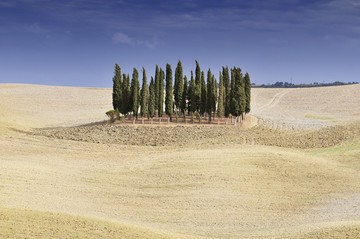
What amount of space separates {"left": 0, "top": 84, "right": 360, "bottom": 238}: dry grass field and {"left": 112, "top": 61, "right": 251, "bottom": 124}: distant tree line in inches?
291

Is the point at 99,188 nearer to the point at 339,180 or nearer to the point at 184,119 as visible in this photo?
the point at 339,180

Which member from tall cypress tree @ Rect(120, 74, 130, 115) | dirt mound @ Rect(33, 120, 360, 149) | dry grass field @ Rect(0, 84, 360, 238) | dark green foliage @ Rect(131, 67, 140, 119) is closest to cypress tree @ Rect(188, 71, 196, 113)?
dirt mound @ Rect(33, 120, 360, 149)

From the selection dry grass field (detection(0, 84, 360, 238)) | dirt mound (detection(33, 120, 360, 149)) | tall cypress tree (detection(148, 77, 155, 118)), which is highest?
tall cypress tree (detection(148, 77, 155, 118))

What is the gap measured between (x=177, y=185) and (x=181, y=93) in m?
36.6

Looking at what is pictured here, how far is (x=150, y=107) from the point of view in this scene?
184 ft

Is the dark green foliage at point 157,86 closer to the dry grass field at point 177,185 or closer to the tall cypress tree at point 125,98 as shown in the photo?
the tall cypress tree at point 125,98

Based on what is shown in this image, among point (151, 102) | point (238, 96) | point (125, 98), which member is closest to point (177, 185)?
point (151, 102)

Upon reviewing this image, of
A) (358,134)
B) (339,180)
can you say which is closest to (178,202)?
(339,180)

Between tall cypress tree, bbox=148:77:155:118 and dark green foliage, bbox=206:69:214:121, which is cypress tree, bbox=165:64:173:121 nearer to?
tall cypress tree, bbox=148:77:155:118

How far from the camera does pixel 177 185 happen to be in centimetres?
2450

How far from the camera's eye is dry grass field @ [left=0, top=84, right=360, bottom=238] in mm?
16094

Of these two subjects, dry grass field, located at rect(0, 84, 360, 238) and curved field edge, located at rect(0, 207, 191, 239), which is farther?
dry grass field, located at rect(0, 84, 360, 238)

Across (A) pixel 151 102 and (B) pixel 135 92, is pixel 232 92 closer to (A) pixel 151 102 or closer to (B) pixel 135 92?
(A) pixel 151 102

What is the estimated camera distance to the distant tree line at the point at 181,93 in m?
55.9
